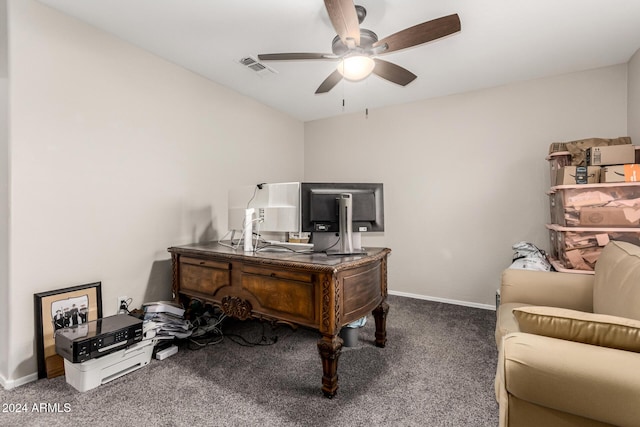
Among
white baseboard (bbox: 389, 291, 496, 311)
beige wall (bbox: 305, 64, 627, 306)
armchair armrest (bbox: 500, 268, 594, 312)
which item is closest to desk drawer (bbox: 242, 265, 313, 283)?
armchair armrest (bbox: 500, 268, 594, 312)

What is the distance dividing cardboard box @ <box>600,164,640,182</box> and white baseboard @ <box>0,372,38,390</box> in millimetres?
4316

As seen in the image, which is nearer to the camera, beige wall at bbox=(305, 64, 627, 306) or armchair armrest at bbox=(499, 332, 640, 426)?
armchair armrest at bbox=(499, 332, 640, 426)

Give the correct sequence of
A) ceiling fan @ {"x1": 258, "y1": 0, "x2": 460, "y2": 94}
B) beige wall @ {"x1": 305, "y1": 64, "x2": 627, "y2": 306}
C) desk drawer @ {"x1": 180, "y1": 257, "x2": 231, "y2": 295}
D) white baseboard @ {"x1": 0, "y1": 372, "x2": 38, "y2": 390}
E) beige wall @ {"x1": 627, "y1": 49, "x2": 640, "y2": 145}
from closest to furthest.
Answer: ceiling fan @ {"x1": 258, "y1": 0, "x2": 460, "y2": 94}
white baseboard @ {"x1": 0, "y1": 372, "x2": 38, "y2": 390}
desk drawer @ {"x1": 180, "y1": 257, "x2": 231, "y2": 295}
beige wall @ {"x1": 627, "y1": 49, "x2": 640, "y2": 145}
beige wall @ {"x1": 305, "y1": 64, "x2": 627, "y2": 306}

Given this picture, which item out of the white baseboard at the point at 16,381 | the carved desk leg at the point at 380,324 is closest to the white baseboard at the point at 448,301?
the carved desk leg at the point at 380,324

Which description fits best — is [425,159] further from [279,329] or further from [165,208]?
[165,208]

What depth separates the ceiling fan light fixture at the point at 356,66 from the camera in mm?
2152

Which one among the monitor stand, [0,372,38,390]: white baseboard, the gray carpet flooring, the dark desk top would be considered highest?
the monitor stand

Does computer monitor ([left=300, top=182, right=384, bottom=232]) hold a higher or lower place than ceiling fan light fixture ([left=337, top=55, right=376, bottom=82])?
lower

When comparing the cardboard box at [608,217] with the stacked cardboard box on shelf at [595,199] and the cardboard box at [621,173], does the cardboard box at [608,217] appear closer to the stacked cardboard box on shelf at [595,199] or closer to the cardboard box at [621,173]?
the stacked cardboard box on shelf at [595,199]

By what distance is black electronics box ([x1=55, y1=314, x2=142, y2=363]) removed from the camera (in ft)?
6.07

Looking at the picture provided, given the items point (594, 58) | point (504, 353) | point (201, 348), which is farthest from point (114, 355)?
point (594, 58)

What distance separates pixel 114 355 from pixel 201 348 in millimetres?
629

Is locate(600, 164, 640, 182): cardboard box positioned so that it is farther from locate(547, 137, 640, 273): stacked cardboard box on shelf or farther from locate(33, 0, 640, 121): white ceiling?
locate(33, 0, 640, 121): white ceiling

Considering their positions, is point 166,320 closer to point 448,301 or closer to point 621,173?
point 448,301
